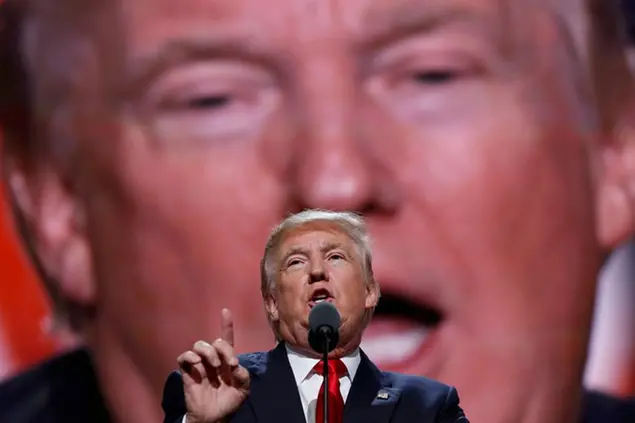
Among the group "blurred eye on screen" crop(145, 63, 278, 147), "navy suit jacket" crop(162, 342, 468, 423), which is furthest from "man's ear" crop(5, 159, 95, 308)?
"navy suit jacket" crop(162, 342, 468, 423)

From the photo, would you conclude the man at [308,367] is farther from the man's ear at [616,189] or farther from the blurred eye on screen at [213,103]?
the man's ear at [616,189]

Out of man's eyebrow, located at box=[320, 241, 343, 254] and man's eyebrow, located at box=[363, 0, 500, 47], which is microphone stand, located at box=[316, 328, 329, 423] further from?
man's eyebrow, located at box=[363, 0, 500, 47]

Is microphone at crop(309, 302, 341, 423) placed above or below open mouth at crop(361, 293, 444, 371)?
above

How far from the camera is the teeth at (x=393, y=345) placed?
244 cm

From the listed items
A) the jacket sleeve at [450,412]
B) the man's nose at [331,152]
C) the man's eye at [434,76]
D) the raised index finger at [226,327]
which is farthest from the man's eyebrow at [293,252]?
the man's eye at [434,76]

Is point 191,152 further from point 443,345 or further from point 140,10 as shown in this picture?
point 443,345

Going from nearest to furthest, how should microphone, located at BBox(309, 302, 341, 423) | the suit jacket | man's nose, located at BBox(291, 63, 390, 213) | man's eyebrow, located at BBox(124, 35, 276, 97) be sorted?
microphone, located at BBox(309, 302, 341, 423) < man's nose, located at BBox(291, 63, 390, 213) < man's eyebrow, located at BBox(124, 35, 276, 97) < the suit jacket

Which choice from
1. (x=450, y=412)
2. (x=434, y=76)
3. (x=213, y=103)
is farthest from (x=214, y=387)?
(x=434, y=76)

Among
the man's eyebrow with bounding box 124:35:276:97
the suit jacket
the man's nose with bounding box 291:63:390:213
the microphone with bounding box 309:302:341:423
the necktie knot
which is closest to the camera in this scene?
the microphone with bounding box 309:302:341:423

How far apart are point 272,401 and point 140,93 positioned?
129cm

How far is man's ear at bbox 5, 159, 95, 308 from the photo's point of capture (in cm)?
254

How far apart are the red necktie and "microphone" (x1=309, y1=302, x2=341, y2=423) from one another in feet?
0.14

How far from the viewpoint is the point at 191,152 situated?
248 cm

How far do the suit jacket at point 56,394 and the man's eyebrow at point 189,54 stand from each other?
0.68 m
